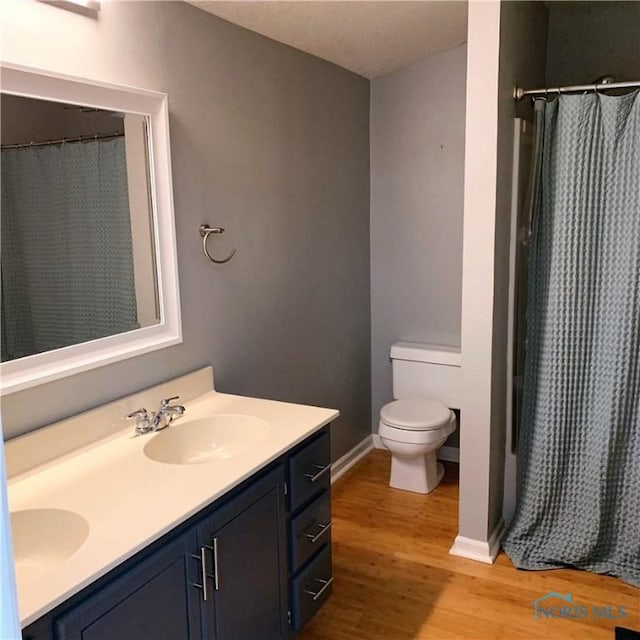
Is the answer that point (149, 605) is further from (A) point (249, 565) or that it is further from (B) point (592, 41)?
(B) point (592, 41)

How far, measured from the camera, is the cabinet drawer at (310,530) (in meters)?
2.09

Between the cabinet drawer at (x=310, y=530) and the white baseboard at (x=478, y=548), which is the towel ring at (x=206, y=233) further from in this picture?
the white baseboard at (x=478, y=548)

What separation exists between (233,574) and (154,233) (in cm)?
114

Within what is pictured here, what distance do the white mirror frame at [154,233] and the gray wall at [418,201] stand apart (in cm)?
173

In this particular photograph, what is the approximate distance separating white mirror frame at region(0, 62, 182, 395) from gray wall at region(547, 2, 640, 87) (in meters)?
2.14

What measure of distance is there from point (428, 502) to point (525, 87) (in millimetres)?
2036

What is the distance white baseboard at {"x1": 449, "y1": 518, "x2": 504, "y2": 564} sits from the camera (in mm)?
2711

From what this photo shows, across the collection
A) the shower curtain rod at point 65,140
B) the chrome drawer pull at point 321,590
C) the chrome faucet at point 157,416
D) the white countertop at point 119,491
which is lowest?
the chrome drawer pull at point 321,590

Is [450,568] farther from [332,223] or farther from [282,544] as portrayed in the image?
[332,223]

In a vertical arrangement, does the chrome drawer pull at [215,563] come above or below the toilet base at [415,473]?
above

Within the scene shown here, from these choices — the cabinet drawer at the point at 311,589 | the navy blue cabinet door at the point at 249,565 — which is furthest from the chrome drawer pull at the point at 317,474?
the cabinet drawer at the point at 311,589

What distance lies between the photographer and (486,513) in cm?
269

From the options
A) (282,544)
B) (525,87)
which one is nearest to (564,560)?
(282,544)

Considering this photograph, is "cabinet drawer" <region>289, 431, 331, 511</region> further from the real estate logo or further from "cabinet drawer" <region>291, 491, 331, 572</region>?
the real estate logo
